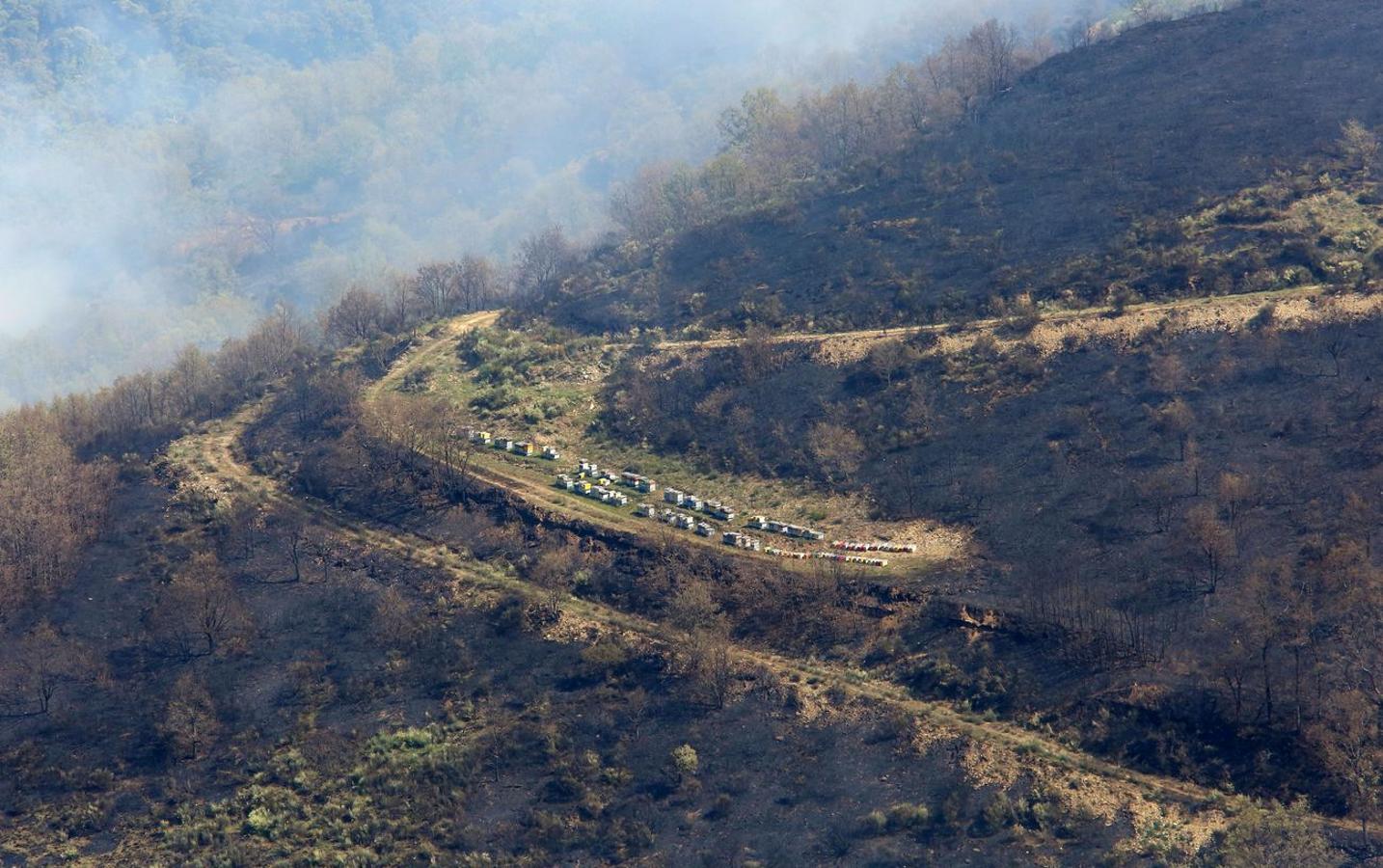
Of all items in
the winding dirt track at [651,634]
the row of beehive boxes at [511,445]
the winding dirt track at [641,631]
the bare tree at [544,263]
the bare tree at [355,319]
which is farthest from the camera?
the bare tree at [544,263]

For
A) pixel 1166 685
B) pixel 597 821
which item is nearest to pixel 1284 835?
pixel 1166 685

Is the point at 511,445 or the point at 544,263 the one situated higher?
the point at 544,263

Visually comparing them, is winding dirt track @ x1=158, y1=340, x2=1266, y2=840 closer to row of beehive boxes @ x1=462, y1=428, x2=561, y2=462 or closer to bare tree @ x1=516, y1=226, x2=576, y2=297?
row of beehive boxes @ x1=462, y1=428, x2=561, y2=462

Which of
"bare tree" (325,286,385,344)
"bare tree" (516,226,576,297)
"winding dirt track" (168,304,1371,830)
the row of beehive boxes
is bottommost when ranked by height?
"winding dirt track" (168,304,1371,830)

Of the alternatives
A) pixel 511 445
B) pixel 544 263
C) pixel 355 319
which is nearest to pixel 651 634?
pixel 511 445

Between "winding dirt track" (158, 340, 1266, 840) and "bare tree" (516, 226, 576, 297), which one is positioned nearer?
"winding dirt track" (158, 340, 1266, 840)

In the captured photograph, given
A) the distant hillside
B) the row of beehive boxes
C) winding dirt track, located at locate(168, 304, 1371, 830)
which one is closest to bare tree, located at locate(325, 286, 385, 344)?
winding dirt track, located at locate(168, 304, 1371, 830)

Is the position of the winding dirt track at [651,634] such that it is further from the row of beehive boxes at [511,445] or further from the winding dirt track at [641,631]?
the row of beehive boxes at [511,445]

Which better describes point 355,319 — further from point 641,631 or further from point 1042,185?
point 1042,185

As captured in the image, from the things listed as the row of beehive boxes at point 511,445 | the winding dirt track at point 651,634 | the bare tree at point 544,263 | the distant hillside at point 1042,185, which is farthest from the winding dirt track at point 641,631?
the bare tree at point 544,263
